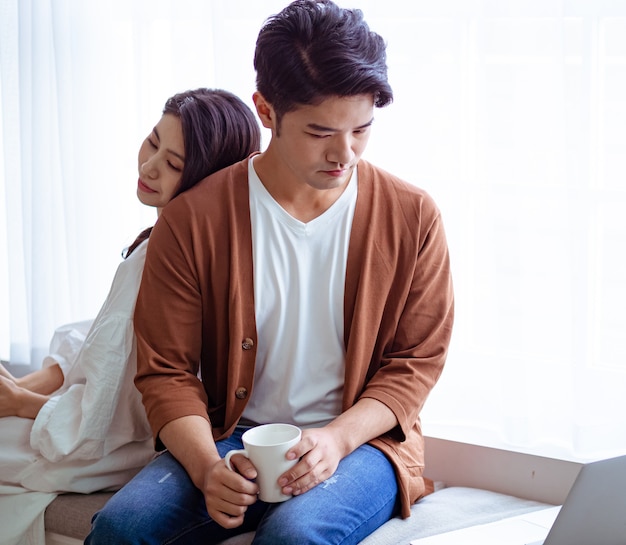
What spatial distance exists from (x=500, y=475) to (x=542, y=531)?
330mm

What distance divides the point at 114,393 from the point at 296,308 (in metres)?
0.41

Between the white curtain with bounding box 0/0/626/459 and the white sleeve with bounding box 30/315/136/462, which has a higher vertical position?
the white curtain with bounding box 0/0/626/459

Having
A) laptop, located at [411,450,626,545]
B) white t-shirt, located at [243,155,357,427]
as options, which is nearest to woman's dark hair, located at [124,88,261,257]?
white t-shirt, located at [243,155,357,427]

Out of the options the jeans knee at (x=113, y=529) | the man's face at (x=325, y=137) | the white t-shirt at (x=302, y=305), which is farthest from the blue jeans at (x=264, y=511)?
the man's face at (x=325, y=137)

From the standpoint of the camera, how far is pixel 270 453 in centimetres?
130

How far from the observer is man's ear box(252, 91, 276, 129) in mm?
1522

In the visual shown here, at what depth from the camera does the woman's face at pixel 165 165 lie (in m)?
1.72

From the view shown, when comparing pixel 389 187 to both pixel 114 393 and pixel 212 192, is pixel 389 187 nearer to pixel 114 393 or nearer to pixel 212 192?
pixel 212 192

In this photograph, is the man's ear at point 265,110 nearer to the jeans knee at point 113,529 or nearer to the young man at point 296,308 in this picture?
the young man at point 296,308

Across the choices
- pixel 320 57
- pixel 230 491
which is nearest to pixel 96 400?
pixel 230 491

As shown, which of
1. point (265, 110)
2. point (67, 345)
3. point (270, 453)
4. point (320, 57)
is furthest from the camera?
point (67, 345)

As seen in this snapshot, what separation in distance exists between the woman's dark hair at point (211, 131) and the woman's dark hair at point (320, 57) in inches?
10.5

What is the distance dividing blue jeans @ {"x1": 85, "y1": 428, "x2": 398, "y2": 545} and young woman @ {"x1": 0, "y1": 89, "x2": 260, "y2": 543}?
0.21 meters

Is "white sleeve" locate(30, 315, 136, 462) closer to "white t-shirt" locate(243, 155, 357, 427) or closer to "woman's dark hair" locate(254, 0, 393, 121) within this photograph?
"white t-shirt" locate(243, 155, 357, 427)
